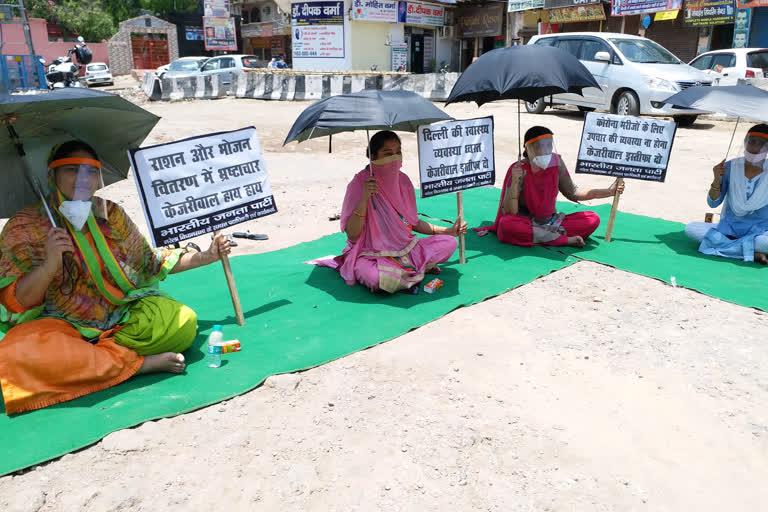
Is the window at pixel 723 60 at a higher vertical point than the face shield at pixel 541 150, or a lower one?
higher

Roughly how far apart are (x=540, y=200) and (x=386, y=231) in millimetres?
1656

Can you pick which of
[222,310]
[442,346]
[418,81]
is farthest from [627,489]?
[418,81]

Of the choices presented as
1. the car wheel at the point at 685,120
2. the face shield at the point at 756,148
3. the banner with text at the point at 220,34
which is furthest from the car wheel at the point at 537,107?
the banner with text at the point at 220,34

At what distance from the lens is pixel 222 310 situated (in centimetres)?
422

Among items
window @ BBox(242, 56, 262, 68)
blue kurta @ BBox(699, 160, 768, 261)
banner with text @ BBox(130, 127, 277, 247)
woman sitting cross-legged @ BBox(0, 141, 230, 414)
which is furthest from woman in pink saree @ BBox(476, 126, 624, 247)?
window @ BBox(242, 56, 262, 68)

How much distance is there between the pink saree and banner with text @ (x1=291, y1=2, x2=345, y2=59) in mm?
21042

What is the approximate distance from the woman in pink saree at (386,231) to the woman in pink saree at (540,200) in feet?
3.11

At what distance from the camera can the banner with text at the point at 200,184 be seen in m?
3.53

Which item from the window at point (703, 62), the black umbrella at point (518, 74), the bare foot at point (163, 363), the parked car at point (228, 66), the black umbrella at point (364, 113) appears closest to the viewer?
the bare foot at point (163, 363)

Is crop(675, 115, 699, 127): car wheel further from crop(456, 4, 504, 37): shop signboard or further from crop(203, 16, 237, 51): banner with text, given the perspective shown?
crop(203, 16, 237, 51): banner with text

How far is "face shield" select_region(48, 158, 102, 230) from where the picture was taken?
3.04 metres

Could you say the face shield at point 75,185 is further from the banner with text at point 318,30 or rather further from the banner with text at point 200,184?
the banner with text at point 318,30

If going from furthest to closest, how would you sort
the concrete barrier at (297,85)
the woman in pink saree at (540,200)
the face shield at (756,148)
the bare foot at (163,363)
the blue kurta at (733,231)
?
the concrete barrier at (297,85) < the woman in pink saree at (540,200) < the blue kurta at (733,231) < the face shield at (756,148) < the bare foot at (163,363)

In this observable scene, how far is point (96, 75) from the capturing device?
28.9 meters
